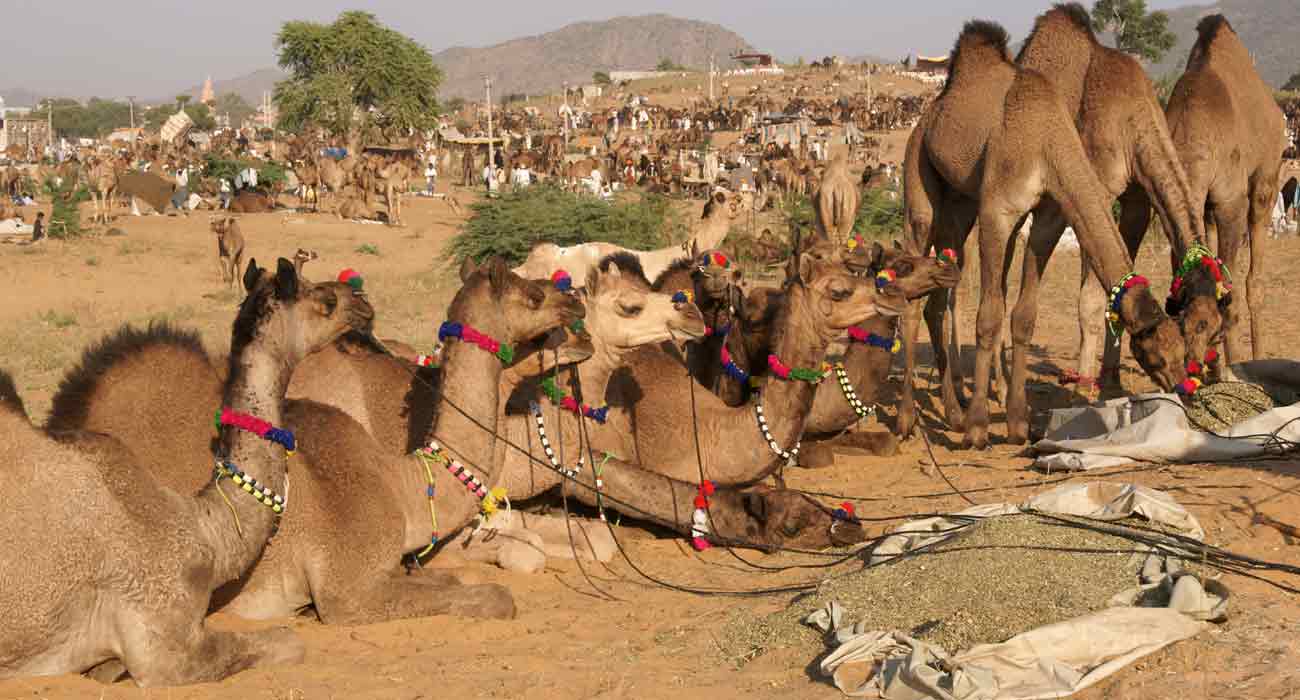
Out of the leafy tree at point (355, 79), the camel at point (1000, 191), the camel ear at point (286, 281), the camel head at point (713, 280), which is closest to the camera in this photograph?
the camel ear at point (286, 281)

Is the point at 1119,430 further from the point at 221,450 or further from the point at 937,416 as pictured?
the point at 221,450

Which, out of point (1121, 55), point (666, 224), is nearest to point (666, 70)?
point (666, 224)

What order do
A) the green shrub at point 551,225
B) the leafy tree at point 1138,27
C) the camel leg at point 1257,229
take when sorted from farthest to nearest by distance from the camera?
the leafy tree at point 1138,27, the green shrub at point 551,225, the camel leg at point 1257,229

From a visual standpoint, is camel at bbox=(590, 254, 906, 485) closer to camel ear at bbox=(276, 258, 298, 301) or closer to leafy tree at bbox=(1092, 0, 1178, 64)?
camel ear at bbox=(276, 258, 298, 301)

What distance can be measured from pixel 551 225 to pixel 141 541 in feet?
55.2

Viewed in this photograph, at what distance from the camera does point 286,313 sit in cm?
559

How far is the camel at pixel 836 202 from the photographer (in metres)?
12.3

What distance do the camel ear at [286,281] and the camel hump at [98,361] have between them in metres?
1.26

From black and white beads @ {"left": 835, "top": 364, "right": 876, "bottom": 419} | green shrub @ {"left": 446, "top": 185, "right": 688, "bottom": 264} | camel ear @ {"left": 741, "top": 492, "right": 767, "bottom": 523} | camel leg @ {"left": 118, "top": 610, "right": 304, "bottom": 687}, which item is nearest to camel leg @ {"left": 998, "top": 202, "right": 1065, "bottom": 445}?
black and white beads @ {"left": 835, "top": 364, "right": 876, "bottom": 419}

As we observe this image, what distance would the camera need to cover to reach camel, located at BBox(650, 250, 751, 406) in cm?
915

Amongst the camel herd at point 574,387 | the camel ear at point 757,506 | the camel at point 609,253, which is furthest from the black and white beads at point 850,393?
the camel at point 609,253

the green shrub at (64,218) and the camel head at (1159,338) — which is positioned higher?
the camel head at (1159,338)

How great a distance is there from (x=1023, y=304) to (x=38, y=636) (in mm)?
7256

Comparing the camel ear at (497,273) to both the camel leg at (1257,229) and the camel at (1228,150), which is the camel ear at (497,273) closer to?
the camel at (1228,150)
